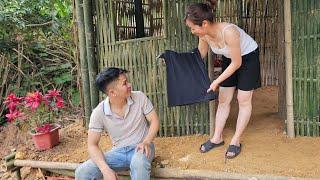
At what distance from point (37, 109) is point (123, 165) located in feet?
5.27

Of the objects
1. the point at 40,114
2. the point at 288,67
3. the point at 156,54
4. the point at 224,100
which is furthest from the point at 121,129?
the point at 288,67

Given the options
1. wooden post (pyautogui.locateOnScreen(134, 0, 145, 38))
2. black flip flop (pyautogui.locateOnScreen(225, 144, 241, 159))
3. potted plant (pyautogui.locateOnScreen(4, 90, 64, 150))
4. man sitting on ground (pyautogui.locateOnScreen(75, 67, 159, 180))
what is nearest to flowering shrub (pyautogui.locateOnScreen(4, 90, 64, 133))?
potted plant (pyautogui.locateOnScreen(4, 90, 64, 150))

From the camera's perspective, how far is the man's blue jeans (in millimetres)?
3554

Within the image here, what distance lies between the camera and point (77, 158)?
4.54 m

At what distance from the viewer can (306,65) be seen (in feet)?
14.0

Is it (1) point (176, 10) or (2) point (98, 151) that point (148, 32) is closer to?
(1) point (176, 10)

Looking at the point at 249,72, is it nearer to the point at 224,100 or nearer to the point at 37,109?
the point at 224,100

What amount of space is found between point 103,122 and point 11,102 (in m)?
1.71

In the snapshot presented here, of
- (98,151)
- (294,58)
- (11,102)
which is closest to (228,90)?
(294,58)

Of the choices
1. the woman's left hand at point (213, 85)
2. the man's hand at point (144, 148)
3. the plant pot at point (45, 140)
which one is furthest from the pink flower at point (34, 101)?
the woman's left hand at point (213, 85)

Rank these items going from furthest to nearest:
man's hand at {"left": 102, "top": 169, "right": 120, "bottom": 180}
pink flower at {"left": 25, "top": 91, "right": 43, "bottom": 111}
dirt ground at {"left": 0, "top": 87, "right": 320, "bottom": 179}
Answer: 1. pink flower at {"left": 25, "top": 91, "right": 43, "bottom": 111}
2. dirt ground at {"left": 0, "top": 87, "right": 320, "bottom": 179}
3. man's hand at {"left": 102, "top": 169, "right": 120, "bottom": 180}

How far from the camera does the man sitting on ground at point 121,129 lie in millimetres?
3587

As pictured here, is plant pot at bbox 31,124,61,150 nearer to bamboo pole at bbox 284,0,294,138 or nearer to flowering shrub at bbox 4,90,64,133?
flowering shrub at bbox 4,90,64,133

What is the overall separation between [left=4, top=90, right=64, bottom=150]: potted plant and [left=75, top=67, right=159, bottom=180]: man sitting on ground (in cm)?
122
